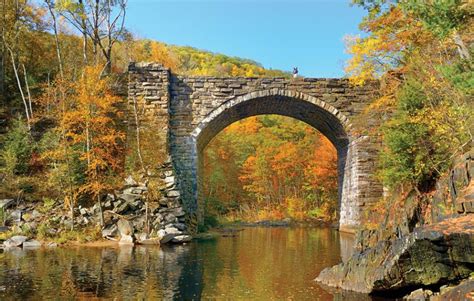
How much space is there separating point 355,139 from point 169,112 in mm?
8477

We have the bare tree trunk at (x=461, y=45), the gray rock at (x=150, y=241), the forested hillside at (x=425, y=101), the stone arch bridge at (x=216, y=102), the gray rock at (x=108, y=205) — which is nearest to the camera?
the forested hillside at (x=425, y=101)

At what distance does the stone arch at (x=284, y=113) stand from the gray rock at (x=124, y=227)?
4110 mm

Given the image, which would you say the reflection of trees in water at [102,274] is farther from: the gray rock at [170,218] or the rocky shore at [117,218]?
the gray rock at [170,218]

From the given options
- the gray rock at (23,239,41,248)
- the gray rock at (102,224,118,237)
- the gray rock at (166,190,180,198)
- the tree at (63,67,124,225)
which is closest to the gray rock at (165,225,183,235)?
the gray rock at (166,190,180,198)

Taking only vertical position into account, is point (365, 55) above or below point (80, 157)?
above

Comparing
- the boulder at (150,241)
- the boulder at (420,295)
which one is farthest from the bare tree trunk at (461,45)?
Answer: the boulder at (150,241)

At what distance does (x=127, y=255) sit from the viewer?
1275 cm

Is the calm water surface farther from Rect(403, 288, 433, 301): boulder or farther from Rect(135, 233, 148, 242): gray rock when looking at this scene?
Rect(135, 233, 148, 242): gray rock

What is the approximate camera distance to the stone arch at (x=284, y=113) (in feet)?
65.8

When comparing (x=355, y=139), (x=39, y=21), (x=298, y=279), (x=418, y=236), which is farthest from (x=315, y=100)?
(x=39, y=21)

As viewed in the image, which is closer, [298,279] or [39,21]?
[298,279]

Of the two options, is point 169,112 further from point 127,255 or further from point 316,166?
point 316,166

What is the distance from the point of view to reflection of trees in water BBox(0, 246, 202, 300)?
7.93 meters

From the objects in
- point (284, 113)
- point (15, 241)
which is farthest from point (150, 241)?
point (284, 113)
